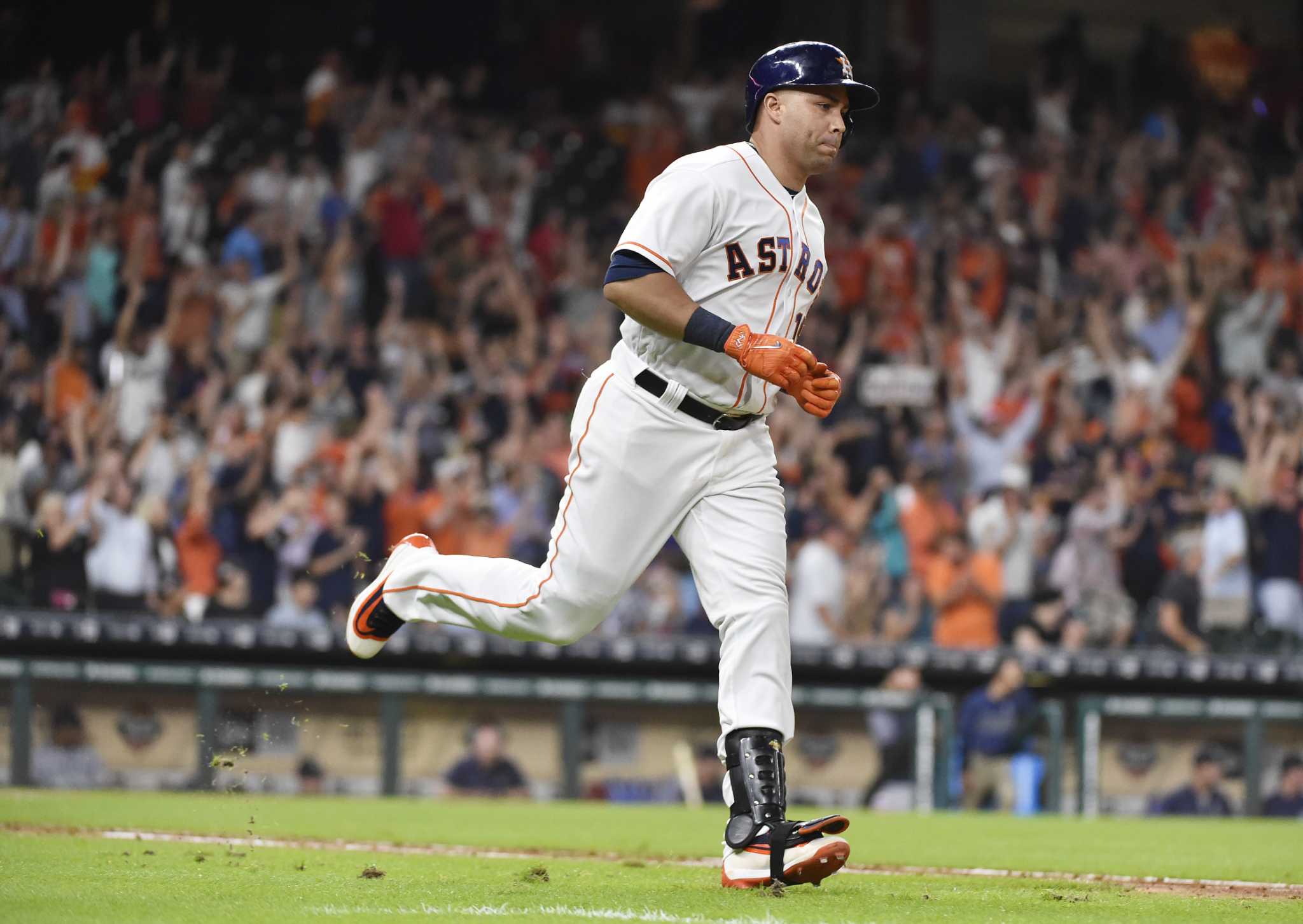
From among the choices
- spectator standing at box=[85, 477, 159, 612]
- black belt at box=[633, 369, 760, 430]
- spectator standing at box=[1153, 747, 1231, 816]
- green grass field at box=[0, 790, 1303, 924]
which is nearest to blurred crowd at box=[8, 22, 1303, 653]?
spectator standing at box=[85, 477, 159, 612]

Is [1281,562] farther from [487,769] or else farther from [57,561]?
[57,561]

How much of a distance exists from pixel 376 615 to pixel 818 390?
1.59m

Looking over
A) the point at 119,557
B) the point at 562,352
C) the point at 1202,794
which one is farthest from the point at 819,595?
the point at 119,557

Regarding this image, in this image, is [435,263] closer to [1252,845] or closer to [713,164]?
[1252,845]

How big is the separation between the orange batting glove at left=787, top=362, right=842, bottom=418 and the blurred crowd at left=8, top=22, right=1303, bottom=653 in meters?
6.80

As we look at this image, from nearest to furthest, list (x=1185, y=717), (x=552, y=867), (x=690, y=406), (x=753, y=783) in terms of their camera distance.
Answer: (x=753, y=783) → (x=690, y=406) → (x=552, y=867) → (x=1185, y=717)

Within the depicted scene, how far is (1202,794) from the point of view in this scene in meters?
11.1

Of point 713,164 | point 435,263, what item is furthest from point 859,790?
point 713,164

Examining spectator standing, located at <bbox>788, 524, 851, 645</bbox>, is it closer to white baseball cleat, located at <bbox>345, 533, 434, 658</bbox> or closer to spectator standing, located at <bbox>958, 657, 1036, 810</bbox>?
spectator standing, located at <bbox>958, 657, 1036, 810</bbox>

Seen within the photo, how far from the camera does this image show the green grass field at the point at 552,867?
4.12m

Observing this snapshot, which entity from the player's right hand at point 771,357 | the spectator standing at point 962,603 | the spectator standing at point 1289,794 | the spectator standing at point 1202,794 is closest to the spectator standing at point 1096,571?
the spectator standing at point 962,603

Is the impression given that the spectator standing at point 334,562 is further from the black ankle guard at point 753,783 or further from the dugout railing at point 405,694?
the black ankle guard at point 753,783

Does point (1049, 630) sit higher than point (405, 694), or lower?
higher

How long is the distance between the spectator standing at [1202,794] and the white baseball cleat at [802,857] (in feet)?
23.4
